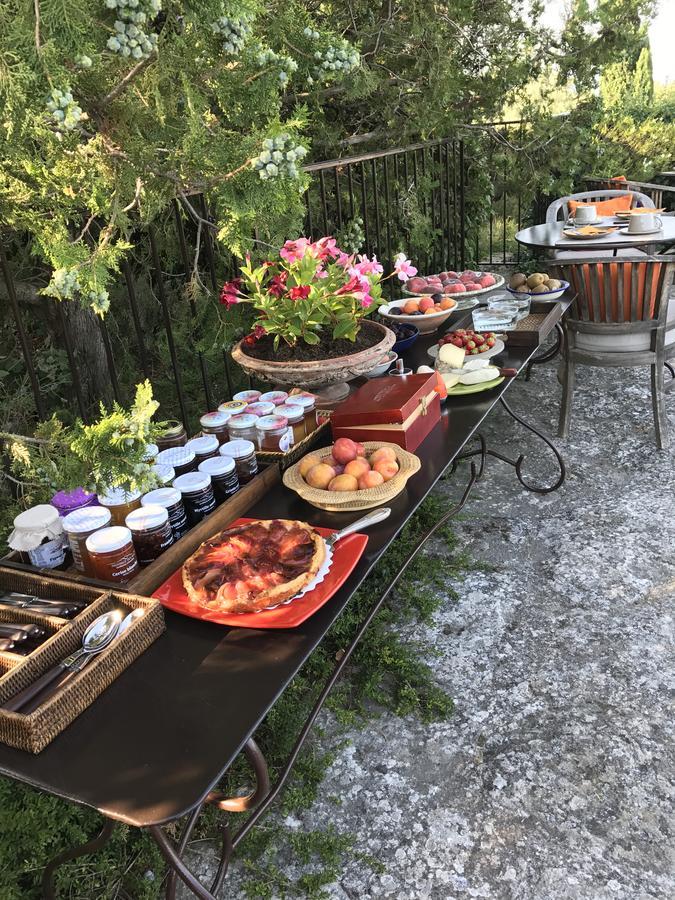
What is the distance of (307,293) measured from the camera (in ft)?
6.57

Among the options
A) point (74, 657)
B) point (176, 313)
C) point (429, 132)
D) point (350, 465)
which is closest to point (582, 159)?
point (429, 132)

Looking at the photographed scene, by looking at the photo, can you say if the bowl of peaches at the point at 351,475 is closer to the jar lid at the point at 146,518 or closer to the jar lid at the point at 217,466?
the jar lid at the point at 217,466

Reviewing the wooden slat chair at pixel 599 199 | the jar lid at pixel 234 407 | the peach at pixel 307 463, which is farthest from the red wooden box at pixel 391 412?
the wooden slat chair at pixel 599 199

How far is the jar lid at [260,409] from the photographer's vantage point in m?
2.01

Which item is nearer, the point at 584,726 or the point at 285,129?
the point at 285,129

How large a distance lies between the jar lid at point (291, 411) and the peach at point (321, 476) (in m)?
0.27

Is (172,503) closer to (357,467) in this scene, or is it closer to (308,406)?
(357,467)

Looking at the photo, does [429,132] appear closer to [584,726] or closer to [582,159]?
[582,159]

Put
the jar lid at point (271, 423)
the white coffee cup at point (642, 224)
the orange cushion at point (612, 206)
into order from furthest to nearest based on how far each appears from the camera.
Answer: the orange cushion at point (612, 206) < the white coffee cup at point (642, 224) < the jar lid at point (271, 423)

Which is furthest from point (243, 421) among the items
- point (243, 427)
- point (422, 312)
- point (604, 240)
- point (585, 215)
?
point (585, 215)

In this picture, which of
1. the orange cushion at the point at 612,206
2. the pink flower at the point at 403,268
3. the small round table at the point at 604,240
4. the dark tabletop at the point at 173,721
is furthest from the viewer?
the orange cushion at the point at 612,206

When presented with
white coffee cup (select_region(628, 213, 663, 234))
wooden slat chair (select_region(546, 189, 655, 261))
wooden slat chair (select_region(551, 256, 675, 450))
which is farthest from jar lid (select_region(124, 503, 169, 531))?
wooden slat chair (select_region(546, 189, 655, 261))

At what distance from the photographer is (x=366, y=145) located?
512cm

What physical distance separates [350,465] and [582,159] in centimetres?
501
